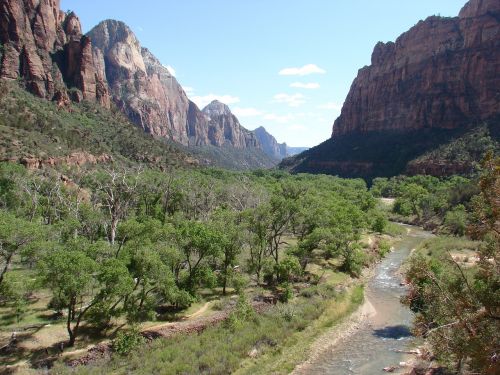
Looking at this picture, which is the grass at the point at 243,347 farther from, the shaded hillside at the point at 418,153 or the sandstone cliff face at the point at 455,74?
the sandstone cliff face at the point at 455,74

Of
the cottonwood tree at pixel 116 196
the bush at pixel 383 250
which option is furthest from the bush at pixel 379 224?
the cottonwood tree at pixel 116 196

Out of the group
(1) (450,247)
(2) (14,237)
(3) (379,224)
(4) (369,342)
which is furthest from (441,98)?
(2) (14,237)

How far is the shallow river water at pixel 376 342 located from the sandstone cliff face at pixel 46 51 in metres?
118

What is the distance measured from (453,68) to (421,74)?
701 inches

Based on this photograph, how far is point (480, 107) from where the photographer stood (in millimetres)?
157125

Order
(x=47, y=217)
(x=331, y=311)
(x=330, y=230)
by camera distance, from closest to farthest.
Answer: (x=331, y=311) < (x=330, y=230) < (x=47, y=217)

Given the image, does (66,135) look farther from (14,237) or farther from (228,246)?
(14,237)

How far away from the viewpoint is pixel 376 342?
3064 centimetres

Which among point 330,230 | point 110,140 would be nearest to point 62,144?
point 110,140

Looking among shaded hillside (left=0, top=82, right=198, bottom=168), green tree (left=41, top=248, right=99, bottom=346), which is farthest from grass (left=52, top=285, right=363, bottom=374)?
shaded hillside (left=0, top=82, right=198, bottom=168)

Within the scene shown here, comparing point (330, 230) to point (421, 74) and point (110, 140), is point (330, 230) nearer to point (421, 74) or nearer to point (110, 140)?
point (110, 140)

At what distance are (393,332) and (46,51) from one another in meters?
146

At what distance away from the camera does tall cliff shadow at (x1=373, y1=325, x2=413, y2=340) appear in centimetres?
3153

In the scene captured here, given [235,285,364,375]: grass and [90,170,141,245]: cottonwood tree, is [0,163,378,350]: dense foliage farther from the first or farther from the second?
[235,285,364,375]: grass
